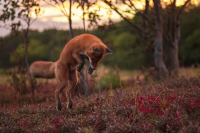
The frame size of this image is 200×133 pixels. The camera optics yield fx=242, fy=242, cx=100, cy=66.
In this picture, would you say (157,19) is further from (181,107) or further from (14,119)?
(14,119)

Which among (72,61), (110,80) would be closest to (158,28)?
(110,80)

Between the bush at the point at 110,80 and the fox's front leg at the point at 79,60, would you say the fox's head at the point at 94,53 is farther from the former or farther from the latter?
the bush at the point at 110,80

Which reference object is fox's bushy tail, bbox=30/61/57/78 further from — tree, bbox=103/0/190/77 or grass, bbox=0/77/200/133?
tree, bbox=103/0/190/77

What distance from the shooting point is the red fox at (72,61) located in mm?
4902

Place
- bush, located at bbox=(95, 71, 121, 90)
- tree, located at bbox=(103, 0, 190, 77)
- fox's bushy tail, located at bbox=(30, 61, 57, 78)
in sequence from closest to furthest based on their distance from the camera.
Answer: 1. fox's bushy tail, located at bbox=(30, 61, 57, 78)
2. tree, located at bbox=(103, 0, 190, 77)
3. bush, located at bbox=(95, 71, 121, 90)

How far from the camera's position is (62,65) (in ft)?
18.1

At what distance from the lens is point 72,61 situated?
548cm

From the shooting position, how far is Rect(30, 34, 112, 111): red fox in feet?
16.1

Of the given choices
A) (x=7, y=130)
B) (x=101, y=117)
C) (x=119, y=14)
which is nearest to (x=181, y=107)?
(x=101, y=117)

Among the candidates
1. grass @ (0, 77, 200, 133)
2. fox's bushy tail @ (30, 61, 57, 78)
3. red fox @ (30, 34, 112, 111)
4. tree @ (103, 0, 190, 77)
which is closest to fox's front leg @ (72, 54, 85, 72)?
red fox @ (30, 34, 112, 111)

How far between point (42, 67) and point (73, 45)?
1006 millimetres

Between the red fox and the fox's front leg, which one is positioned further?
the fox's front leg

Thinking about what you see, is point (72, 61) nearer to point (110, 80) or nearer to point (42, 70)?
point (42, 70)

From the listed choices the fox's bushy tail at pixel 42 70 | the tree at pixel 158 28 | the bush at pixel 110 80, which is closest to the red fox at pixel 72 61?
the fox's bushy tail at pixel 42 70
